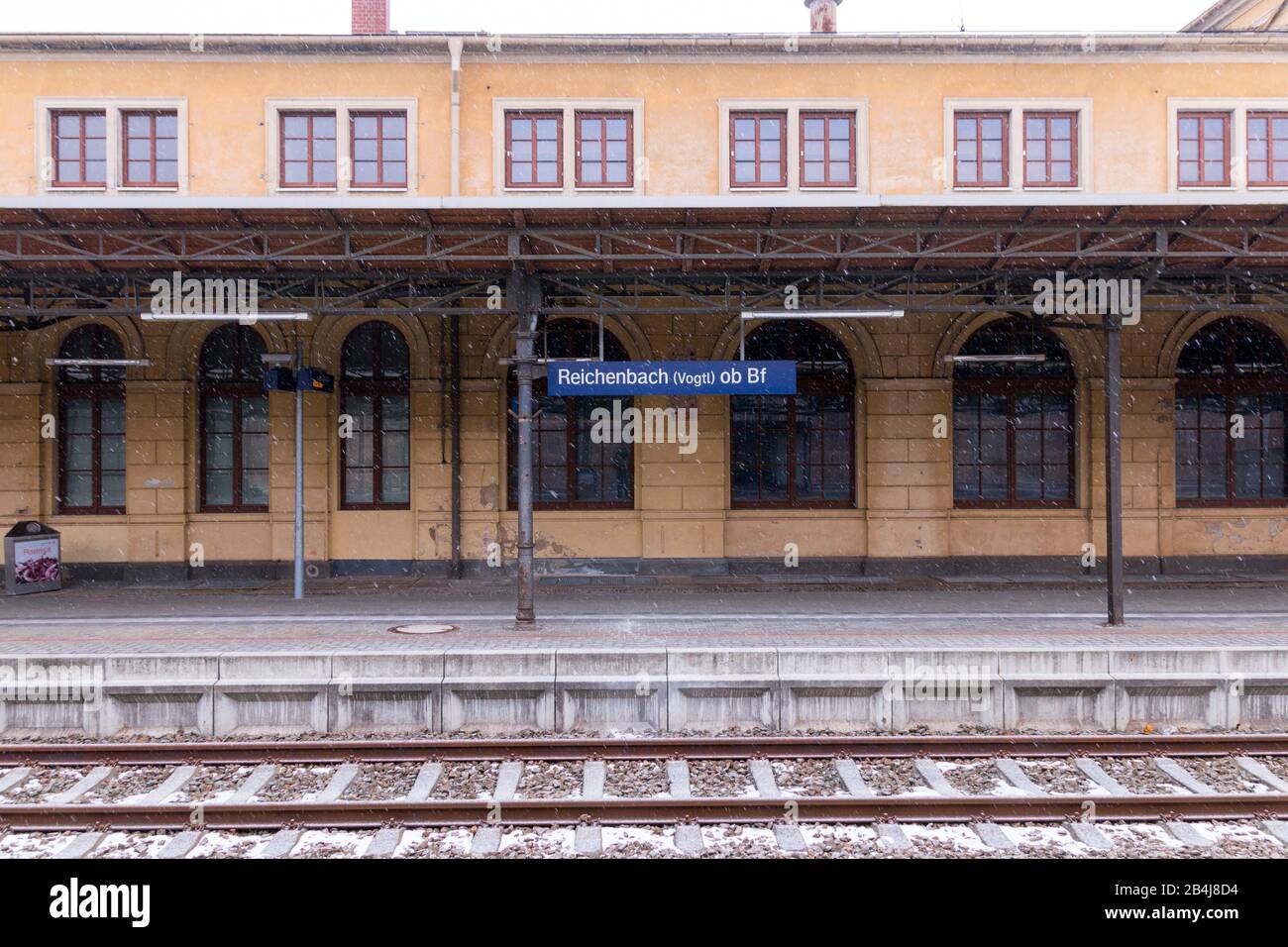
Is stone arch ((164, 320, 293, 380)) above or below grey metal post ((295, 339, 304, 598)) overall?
above

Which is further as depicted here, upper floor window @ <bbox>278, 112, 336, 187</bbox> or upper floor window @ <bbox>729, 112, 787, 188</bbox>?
upper floor window @ <bbox>729, 112, 787, 188</bbox>

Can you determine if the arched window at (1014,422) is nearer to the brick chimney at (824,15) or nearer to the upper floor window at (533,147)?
the brick chimney at (824,15)

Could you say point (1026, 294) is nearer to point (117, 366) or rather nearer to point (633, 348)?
point (633, 348)

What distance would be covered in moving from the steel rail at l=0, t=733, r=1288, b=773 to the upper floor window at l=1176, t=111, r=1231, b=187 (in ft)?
42.8

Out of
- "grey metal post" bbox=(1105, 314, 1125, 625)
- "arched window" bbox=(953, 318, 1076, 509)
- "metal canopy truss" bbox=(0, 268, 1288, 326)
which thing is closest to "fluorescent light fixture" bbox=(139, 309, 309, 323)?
"metal canopy truss" bbox=(0, 268, 1288, 326)

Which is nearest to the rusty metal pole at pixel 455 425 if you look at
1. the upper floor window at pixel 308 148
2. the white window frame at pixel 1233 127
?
the upper floor window at pixel 308 148

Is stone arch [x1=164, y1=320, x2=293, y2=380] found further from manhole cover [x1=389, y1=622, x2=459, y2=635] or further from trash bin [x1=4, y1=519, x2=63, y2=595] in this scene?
manhole cover [x1=389, y1=622, x2=459, y2=635]

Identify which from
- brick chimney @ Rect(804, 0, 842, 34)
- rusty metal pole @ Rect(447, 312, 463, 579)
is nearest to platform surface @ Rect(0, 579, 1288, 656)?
rusty metal pole @ Rect(447, 312, 463, 579)

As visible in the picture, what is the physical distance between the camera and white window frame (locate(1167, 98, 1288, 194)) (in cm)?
1733

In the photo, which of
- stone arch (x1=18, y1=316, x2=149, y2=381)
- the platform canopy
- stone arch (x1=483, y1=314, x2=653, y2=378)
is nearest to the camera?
the platform canopy

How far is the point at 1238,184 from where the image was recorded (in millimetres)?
17344

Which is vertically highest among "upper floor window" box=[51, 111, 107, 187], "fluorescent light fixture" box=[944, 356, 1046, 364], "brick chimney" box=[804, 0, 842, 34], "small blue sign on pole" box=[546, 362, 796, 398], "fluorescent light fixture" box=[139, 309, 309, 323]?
"brick chimney" box=[804, 0, 842, 34]

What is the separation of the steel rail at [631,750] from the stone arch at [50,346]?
1015 centimetres

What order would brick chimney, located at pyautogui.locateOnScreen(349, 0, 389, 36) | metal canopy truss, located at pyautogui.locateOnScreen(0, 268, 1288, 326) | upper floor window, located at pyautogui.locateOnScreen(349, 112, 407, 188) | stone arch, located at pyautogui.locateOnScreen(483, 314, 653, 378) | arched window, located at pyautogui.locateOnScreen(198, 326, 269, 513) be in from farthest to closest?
brick chimney, located at pyautogui.locateOnScreen(349, 0, 389, 36) < upper floor window, located at pyautogui.locateOnScreen(349, 112, 407, 188) < arched window, located at pyautogui.locateOnScreen(198, 326, 269, 513) < stone arch, located at pyautogui.locateOnScreen(483, 314, 653, 378) < metal canopy truss, located at pyautogui.locateOnScreen(0, 268, 1288, 326)
